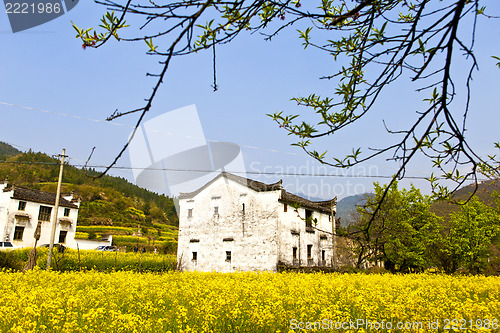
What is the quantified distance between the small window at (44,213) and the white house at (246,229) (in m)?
22.7

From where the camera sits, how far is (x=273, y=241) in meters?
23.8

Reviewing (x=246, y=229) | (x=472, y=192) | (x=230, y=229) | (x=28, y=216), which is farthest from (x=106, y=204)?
(x=472, y=192)

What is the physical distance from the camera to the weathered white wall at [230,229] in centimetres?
2425

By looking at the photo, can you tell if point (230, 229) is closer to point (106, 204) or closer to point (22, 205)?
point (22, 205)

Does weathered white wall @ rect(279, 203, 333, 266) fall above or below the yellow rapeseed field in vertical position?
above

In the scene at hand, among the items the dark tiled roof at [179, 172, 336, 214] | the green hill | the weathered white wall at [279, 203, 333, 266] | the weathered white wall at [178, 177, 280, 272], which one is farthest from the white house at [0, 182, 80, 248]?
the weathered white wall at [279, 203, 333, 266]

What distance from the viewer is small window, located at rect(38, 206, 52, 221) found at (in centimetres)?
4078

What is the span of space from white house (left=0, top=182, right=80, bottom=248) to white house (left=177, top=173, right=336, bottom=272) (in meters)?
18.1

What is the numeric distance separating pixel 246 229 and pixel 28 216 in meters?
29.4

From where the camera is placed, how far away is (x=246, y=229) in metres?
25.3

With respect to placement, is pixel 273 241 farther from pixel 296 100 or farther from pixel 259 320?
pixel 296 100

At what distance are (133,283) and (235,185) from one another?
18593 mm

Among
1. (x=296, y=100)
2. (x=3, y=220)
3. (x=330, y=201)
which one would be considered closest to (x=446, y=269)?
(x=330, y=201)

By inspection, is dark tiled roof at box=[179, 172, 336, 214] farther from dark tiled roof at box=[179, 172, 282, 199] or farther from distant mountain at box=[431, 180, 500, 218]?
distant mountain at box=[431, 180, 500, 218]
